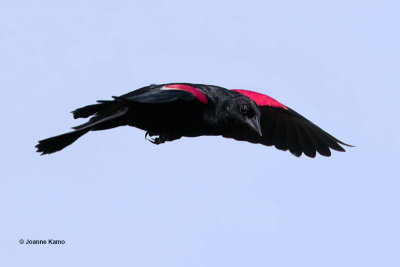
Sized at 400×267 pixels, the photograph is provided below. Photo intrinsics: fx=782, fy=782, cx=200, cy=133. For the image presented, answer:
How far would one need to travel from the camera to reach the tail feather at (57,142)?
313 inches

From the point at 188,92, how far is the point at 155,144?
0.81 m

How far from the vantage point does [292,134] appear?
10.2 metres

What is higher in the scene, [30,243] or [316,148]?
[316,148]

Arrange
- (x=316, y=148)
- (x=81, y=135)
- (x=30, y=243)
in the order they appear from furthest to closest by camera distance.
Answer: (x=316, y=148) < (x=30, y=243) < (x=81, y=135)

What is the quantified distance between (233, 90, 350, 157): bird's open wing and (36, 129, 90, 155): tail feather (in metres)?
2.74

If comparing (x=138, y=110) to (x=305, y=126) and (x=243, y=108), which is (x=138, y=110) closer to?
(x=243, y=108)

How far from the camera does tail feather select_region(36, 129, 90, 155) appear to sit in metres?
7.95

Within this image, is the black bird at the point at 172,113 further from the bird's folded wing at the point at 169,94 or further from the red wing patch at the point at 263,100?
the red wing patch at the point at 263,100

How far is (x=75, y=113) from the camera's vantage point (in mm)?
8234

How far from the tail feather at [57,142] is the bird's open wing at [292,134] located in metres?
2.74

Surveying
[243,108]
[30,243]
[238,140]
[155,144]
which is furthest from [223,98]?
[30,243]

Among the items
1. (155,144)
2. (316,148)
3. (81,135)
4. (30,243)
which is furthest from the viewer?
(316,148)

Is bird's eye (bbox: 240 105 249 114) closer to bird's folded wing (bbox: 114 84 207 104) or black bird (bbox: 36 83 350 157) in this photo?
black bird (bbox: 36 83 350 157)

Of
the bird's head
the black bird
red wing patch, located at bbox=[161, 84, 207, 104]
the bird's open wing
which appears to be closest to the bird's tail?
the black bird
